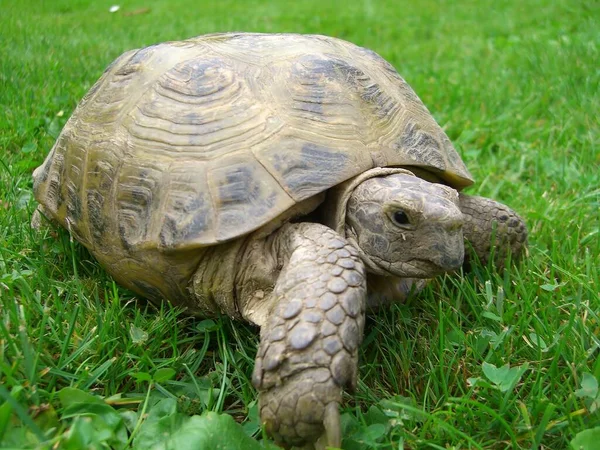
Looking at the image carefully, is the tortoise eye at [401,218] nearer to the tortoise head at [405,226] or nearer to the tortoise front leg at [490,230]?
the tortoise head at [405,226]

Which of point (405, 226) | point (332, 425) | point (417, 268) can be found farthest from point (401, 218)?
point (332, 425)

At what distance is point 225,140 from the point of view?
190cm

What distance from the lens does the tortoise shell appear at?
1.83 m

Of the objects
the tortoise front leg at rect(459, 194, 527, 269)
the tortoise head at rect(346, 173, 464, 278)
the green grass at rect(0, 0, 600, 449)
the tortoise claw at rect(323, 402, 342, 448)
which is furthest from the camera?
the tortoise front leg at rect(459, 194, 527, 269)

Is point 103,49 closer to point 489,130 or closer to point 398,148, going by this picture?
point 489,130

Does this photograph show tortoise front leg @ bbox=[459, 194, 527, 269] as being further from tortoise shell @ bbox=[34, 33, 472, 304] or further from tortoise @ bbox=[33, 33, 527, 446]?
tortoise shell @ bbox=[34, 33, 472, 304]

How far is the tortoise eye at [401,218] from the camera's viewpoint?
177 cm

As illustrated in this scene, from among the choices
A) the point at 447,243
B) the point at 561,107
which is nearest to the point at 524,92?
the point at 561,107

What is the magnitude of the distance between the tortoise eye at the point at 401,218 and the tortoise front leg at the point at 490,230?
2.21 feet

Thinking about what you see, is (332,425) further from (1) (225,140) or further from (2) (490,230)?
(2) (490,230)

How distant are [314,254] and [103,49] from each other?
4295 mm

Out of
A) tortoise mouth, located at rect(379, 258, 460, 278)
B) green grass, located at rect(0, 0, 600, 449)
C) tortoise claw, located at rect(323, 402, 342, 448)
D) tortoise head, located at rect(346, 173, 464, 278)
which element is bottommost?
green grass, located at rect(0, 0, 600, 449)

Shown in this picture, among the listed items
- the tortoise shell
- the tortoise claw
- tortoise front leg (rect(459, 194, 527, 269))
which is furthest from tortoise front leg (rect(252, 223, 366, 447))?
tortoise front leg (rect(459, 194, 527, 269))

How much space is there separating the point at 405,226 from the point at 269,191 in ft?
1.50
